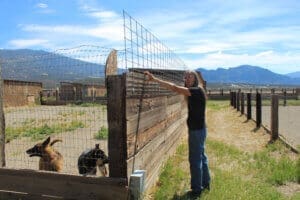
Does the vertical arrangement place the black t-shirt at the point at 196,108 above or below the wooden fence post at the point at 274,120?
above

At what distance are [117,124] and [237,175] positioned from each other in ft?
10.8

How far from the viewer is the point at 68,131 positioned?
58.7 ft

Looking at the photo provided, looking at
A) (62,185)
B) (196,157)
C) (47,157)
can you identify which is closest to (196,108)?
(196,157)

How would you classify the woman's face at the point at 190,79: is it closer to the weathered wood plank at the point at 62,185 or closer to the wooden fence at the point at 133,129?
the wooden fence at the point at 133,129

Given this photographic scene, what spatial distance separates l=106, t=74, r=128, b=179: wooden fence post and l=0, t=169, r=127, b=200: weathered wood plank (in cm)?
19

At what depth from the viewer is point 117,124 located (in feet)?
21.0

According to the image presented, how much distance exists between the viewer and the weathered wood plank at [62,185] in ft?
20.8

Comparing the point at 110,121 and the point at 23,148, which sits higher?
the point at 110,121

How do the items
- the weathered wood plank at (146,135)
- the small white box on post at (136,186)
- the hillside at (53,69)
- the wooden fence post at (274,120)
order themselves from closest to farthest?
the small white box on post at (136,186) < the weathered wood plank at (146,135) < the hillside at (53,69) < the wooden fence post at (274,120)

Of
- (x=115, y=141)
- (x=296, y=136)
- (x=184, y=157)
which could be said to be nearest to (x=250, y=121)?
(x=296, y=136)

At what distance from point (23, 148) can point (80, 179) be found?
752cm

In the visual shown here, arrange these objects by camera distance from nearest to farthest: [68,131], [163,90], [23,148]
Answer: [163,90] < [23,148] < [68,131]

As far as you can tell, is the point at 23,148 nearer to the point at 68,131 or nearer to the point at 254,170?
the point at 68,131

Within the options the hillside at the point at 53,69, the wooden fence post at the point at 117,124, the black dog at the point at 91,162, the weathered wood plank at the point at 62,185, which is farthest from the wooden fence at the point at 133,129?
the black dog at the point at 91,162
